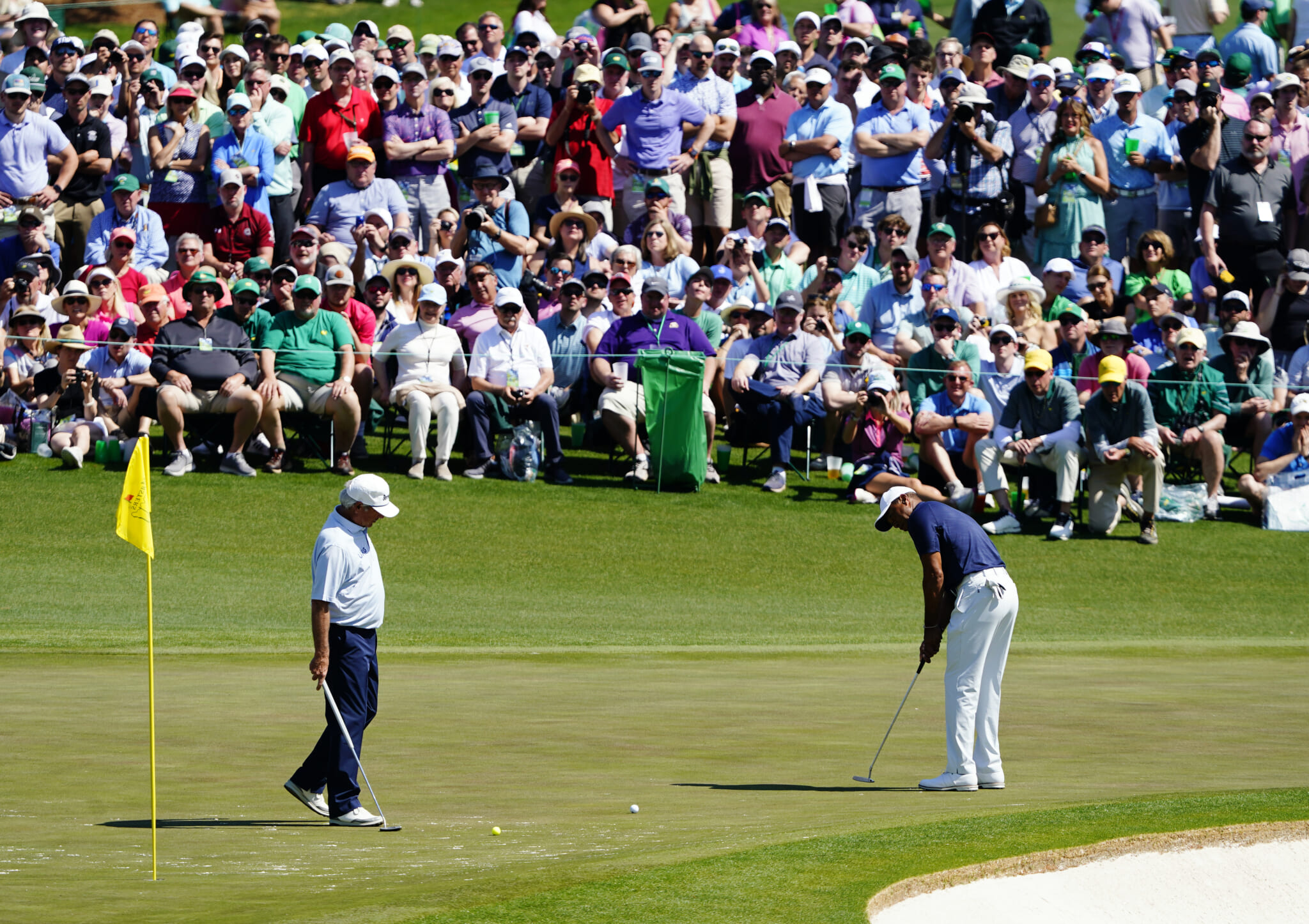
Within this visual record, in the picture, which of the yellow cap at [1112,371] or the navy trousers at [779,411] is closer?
the yellow cap at [1112,371]

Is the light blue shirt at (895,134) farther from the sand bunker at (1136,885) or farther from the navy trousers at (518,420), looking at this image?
the sand bunker at (1136,885)

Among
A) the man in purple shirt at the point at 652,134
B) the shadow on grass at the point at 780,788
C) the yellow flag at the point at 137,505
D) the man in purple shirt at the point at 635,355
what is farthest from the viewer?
the man in purple shirt at the point at 652,134

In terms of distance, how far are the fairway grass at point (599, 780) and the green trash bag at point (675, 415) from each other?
5.30 m

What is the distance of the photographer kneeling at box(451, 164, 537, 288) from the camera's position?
21.0 m

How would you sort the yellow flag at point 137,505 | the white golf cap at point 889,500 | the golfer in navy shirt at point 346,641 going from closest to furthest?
the yellow flag at point 137,505
the golfer in navy shirt at point 346,641
the white golf cap at point 889,500

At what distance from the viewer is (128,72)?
22.0 meters

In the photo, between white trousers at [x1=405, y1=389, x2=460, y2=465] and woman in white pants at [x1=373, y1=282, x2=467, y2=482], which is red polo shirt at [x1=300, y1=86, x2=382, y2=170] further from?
white trousers at [x1=405, y1=389, x2=460, y2=465]

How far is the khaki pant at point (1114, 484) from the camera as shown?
18.8m

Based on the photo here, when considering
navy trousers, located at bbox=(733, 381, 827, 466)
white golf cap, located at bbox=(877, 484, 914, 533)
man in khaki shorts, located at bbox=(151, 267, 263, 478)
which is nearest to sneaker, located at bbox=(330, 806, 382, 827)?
white golf cap, located at bbox=(877, 484, 914, 533)

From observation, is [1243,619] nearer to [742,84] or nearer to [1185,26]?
[742,84]

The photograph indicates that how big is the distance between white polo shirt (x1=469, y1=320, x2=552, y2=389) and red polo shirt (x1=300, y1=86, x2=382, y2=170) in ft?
11.9

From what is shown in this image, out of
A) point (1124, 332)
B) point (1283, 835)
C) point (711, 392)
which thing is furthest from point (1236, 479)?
point (1283, 835)

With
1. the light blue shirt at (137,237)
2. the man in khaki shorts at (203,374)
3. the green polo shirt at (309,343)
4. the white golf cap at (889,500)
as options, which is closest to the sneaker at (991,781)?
A: the white golf cap at (889,500)

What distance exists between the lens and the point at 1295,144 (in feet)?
72.6
